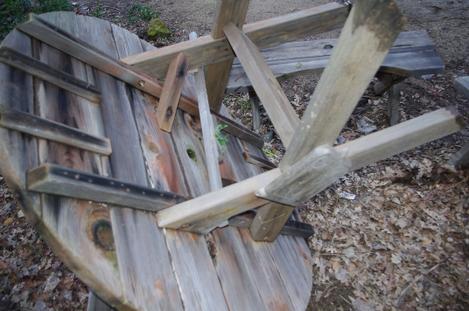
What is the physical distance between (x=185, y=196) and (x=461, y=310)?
284 centimetres

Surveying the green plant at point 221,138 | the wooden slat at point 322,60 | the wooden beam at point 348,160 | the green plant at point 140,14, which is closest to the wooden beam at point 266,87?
the wooden beam at point 348,160

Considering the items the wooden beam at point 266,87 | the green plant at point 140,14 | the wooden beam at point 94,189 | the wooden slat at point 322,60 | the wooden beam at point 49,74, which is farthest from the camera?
the green plant at point 140,14

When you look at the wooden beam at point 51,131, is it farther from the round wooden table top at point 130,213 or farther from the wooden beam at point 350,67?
the wooden beam at point 350,67

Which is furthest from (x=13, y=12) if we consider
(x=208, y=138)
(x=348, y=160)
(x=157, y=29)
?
(x=348, y=160)

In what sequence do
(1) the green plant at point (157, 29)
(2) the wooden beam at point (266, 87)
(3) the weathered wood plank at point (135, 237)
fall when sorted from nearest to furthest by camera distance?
(3) the weathered wood plank at point (135, 237), (2) the wooden beam at point (266, 87), (1) the green plant at point (157, 29)

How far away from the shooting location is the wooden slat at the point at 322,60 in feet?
13.6

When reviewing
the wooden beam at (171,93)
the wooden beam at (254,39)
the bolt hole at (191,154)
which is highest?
the wooden beam at (254,39)

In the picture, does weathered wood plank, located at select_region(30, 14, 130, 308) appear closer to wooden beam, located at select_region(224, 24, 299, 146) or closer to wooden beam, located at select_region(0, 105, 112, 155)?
wooden beam, located at select_region(0, 105, 112, 155)

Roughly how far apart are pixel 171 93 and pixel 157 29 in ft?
13.4

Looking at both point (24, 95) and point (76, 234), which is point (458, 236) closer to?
point (76, 234)

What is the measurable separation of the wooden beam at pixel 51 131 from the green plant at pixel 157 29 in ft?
16.1

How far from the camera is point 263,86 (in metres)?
2.51

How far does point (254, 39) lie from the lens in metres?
3.08

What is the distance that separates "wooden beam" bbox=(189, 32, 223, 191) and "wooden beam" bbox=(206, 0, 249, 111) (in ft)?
0.99
